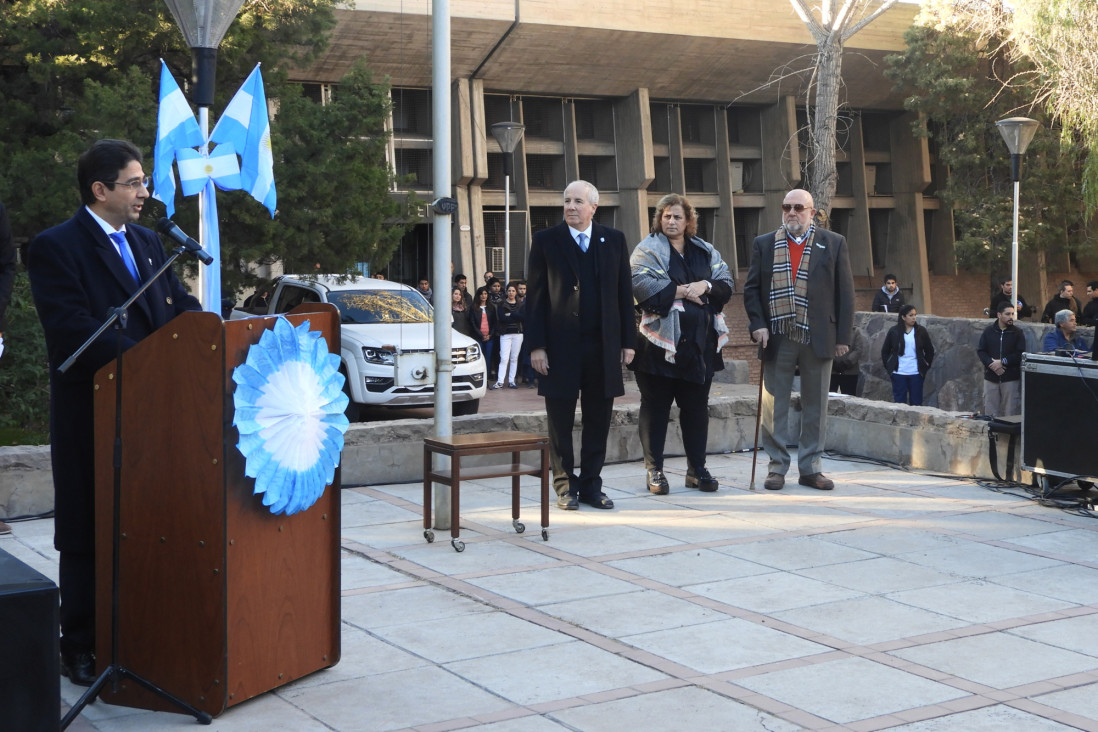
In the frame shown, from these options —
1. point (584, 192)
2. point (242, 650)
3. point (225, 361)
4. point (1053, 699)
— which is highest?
point (584, 192)

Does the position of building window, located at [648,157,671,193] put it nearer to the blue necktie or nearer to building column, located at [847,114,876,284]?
building column, located at [847,114,876,284]

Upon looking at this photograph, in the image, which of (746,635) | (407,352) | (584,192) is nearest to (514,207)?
(407,352)

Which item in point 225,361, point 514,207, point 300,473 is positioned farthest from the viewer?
point 514,207

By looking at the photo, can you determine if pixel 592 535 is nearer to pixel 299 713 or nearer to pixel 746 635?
pixel 746 635

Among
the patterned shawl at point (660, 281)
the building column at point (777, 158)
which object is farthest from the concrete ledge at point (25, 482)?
the building column at point (777, 158)

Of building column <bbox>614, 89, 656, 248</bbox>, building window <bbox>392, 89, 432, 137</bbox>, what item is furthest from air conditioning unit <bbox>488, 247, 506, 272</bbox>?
building column <bbox>614, 89, 656, 248</bbox>

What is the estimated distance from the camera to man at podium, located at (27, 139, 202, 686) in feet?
14.9

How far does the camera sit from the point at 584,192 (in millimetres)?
7945

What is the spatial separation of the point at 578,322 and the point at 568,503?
1138mm

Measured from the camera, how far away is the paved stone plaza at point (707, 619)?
4.34 m

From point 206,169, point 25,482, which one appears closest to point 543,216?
point 206,169

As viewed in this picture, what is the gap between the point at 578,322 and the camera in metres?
7.96

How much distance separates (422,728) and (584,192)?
446 cm

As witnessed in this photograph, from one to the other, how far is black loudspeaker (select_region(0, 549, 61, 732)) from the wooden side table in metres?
3.24
